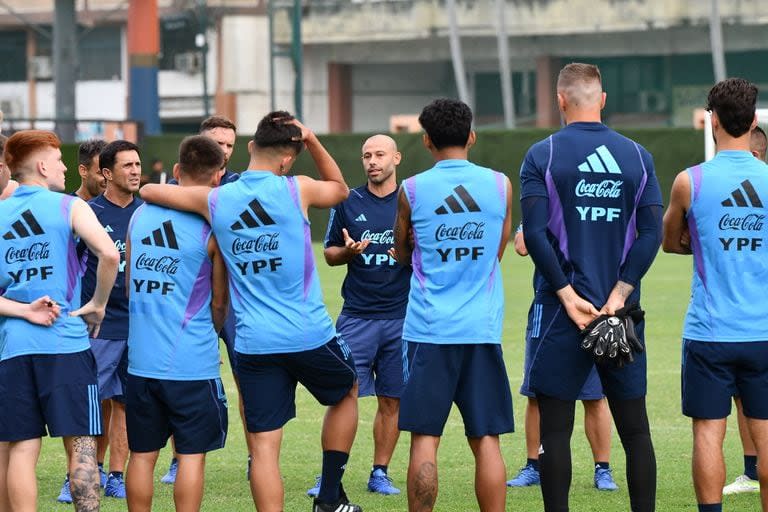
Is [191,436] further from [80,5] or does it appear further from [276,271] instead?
[80,5]

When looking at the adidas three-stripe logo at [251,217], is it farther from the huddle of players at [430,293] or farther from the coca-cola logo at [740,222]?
the coca-cola logo at [740,222]

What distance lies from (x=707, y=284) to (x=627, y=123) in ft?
150

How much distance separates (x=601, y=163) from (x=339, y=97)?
49.1 metres

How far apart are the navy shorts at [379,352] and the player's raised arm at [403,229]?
175 centimetres

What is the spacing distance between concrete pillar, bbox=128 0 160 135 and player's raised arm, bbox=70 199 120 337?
1432 inches

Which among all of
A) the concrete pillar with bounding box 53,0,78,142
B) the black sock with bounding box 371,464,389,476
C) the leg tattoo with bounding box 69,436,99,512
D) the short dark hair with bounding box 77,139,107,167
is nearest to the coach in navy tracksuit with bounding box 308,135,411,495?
the black sock with bounding box 371,464,389,476

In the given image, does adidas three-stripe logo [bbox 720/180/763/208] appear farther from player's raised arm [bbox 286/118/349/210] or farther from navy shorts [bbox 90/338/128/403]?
navy shorts [bbox 90/338/128/403]

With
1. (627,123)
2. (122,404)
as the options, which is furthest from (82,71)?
(122,404)

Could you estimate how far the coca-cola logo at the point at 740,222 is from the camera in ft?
22.4

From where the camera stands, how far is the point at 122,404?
348 inches

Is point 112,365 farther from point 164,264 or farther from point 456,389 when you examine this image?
point 456,389

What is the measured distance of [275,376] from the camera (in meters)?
7.11

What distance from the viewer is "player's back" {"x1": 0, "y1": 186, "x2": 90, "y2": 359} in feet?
22.4

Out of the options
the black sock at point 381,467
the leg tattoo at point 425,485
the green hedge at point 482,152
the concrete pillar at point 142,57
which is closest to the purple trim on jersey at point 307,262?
the leg tattoo at point 425,485
